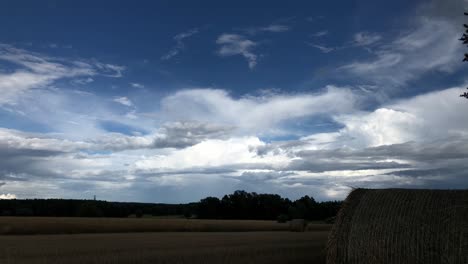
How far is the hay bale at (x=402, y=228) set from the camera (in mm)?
9375

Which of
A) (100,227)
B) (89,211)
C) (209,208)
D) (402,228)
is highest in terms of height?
(209,208)

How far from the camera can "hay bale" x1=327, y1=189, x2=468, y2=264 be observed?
938cm

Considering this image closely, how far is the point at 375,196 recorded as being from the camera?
1117 cm

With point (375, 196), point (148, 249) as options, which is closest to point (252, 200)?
point (148, 249)

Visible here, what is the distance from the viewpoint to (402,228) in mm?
9883

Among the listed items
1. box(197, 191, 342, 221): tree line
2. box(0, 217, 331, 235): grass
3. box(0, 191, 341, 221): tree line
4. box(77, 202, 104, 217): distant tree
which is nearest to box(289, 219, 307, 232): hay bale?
box(0, 217, 331, 235): grass

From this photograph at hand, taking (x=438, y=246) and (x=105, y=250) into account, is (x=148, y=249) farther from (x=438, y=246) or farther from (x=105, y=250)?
(x=438, y=246)

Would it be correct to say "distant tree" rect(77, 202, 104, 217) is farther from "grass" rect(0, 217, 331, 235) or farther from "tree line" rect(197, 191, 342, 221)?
"grass" rect(0, 217, 331, 235)

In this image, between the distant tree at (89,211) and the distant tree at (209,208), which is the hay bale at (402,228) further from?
the distant tree at (209,208)

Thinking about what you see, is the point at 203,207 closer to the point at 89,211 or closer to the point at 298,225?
the point at 89,211

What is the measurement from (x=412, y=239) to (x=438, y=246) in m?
0.46

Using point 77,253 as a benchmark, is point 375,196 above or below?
above

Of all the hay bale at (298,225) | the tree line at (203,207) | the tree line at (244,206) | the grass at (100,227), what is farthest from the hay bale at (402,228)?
the tree line at (244,206)

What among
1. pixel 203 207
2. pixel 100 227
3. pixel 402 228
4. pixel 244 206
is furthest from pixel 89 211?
pixel 402 228
